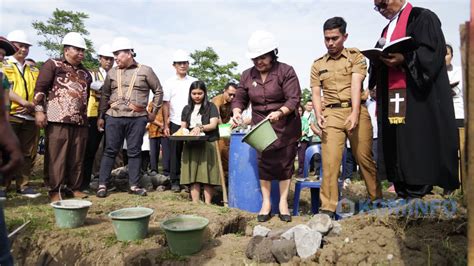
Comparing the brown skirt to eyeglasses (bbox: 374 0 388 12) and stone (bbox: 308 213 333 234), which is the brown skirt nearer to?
stone (bbox: 308 213 333 234)

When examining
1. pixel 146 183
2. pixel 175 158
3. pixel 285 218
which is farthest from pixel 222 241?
pixel 146 183

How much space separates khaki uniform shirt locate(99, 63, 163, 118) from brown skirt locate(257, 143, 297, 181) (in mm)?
1972

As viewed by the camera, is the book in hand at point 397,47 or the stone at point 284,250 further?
the book in hand at point 397,47

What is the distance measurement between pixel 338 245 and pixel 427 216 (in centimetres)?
75

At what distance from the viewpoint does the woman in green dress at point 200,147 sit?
15.7 feet

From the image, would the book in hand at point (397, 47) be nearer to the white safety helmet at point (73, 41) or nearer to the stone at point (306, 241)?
the stone at point (306, 241)

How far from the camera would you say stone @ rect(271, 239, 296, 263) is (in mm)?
2717

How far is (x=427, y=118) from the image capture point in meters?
3.10

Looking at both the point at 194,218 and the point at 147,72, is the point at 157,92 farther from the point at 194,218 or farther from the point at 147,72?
the point at 194,218

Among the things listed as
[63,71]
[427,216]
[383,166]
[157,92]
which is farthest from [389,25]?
[63,71]

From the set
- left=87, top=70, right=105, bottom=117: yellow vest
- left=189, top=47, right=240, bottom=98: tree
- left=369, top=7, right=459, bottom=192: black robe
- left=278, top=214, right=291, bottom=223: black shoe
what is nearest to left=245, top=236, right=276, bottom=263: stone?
left=278, top=214, right=291, bottom=223: black shoe

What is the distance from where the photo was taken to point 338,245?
8.83 ft

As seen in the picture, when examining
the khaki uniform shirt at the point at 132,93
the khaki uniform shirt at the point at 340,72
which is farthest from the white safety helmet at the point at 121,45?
the khaki uniform shirt at the point at 340,72

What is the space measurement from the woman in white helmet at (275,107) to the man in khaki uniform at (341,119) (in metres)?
0.34
